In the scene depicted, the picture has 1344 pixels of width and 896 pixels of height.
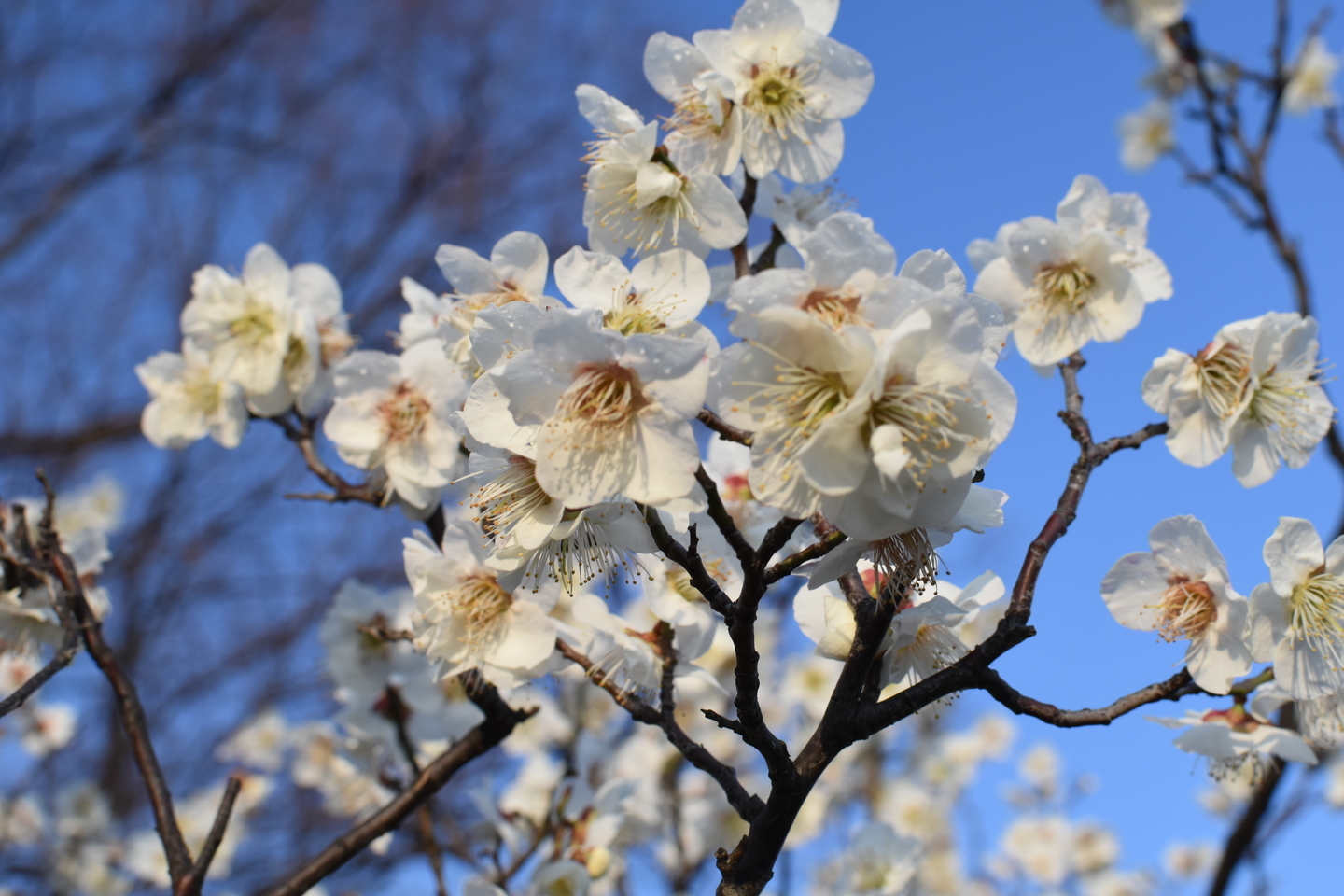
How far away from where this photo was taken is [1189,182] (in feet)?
11.9

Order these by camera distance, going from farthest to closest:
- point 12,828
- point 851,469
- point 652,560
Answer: point 12,828 → point 652,560 → point 851,469

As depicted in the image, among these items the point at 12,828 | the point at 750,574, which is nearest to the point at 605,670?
the point at 750,574

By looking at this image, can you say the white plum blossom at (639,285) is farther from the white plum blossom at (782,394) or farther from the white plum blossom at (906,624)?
the white plum blossom at (906,624)

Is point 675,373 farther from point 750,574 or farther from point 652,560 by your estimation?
point 652,560

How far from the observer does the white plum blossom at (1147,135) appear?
217 inches

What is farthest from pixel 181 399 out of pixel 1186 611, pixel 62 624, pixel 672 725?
pixel 1186 611

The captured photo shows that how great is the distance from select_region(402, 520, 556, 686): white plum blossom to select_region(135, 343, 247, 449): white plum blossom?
A: 1.06 m

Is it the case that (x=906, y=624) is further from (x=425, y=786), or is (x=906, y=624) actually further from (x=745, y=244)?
(x=425, y=786)

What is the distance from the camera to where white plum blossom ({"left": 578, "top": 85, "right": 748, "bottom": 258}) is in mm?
1489

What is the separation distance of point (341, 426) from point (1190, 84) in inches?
186

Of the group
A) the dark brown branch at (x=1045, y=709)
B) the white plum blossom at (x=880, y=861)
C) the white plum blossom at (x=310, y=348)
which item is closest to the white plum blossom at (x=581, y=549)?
the dark brown branch at (x=1045, y=709)

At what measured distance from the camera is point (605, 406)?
103cm

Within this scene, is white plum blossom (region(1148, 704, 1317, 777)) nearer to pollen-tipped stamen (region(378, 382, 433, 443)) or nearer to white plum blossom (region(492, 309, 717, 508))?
white plum blossom (region(492, 309, 717, 508))

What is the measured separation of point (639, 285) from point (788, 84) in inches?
29.1
